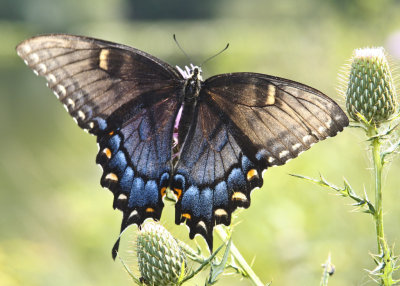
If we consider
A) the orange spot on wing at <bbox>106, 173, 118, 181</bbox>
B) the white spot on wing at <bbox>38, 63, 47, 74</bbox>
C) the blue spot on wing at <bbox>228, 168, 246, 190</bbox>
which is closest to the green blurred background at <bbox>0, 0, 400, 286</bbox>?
the orange spot on wing at <bbox>106, 173, 118, 181</bbox>

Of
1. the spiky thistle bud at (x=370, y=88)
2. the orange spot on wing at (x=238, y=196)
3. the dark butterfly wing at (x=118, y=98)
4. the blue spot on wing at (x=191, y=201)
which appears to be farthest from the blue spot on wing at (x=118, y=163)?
the spiky thistle bud at (x=370, y=88)

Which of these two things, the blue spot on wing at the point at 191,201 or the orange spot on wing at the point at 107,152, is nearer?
the blue spot on wing at the point at 191,201

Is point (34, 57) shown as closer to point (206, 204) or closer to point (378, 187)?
point (206, 204)

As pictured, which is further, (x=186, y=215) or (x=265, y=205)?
(x=265, y=205)

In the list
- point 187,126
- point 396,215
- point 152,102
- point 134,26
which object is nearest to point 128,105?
point 152,102

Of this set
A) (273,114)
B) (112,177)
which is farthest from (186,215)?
(273,114)

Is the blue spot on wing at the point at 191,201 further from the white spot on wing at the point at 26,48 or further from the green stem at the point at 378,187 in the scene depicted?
the white spot on wing at the point at 26,48
